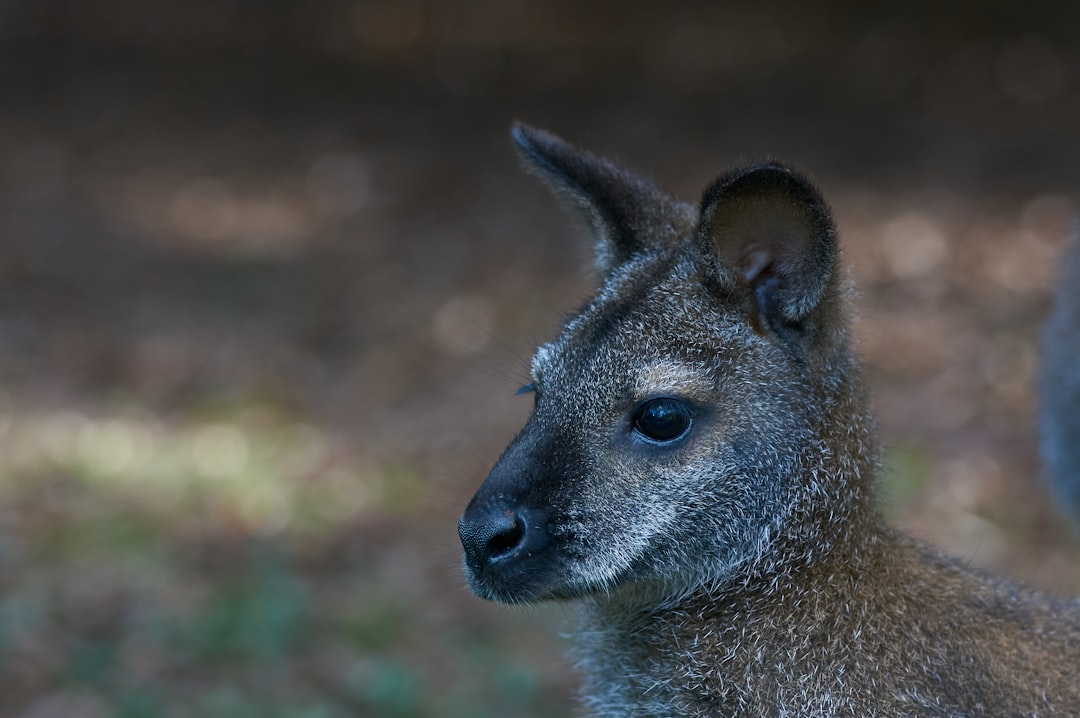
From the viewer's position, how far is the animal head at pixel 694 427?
3031mm

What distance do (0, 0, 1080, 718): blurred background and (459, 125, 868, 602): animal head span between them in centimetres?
54

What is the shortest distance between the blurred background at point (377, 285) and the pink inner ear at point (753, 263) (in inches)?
21.5

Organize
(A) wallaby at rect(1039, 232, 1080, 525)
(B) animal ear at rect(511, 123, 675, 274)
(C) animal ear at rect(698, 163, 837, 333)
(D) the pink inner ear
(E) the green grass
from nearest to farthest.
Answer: (C) animal ear at rect(698, 163, 837, 333)
(D) the pink inner ear
(B) animal ear at rect(511, 123, 675, 274)
(E) the green grass
(A) wallaby at rect(1039, 232, 1080, 525)

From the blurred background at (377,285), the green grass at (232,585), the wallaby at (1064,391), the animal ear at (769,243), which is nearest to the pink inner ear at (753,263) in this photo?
the animal ear at (769,243)

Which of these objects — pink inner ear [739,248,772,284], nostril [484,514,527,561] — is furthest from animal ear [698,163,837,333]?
nostril [484,514,527,561]

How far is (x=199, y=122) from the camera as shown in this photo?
14039 mm

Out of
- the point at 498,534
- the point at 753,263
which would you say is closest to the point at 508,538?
the point at 498,534

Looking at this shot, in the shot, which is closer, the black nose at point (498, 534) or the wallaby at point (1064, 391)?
the black nose at point (498, 534)

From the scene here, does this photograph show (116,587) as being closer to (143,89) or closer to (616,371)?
(616,371)

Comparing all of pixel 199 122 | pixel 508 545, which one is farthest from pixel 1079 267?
pixel 199 122

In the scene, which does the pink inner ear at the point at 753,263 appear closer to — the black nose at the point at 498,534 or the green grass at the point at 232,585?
the black nose at the point at 498,534

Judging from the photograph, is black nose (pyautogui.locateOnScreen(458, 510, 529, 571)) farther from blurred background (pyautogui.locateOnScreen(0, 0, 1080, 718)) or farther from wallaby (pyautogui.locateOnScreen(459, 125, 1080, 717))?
blurred background (pyautogui.locateOnScreen(0, 0, 1080, 718))

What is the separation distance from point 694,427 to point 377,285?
7.87 meters

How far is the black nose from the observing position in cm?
301
